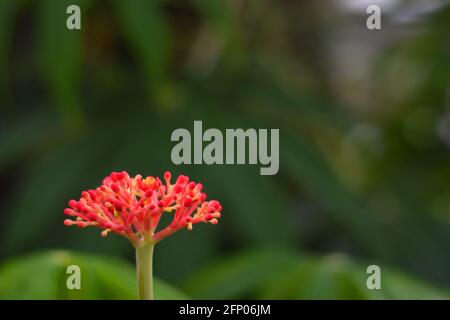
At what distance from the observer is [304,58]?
0.99 m

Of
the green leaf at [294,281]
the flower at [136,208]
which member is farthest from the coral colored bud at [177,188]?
the green leaf at [294,281]

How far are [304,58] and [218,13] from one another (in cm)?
45

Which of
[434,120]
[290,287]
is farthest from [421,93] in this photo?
[290,287]

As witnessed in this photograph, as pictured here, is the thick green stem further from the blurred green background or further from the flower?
the blurred green background

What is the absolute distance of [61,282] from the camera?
33 centimetres

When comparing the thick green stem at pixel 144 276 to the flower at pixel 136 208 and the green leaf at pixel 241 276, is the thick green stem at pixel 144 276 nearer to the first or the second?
the flower at pixel 136 208

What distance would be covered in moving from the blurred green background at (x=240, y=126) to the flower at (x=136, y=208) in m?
0.21

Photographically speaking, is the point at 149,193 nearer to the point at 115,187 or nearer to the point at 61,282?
the point at 115,187

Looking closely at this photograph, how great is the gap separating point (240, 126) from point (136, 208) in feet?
1.58

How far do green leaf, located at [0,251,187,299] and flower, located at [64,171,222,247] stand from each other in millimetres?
83

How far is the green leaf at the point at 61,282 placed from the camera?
1.03ft

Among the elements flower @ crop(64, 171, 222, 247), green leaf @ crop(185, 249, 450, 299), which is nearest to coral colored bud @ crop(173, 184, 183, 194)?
flower @ crop(64, 171, 222, 247)
